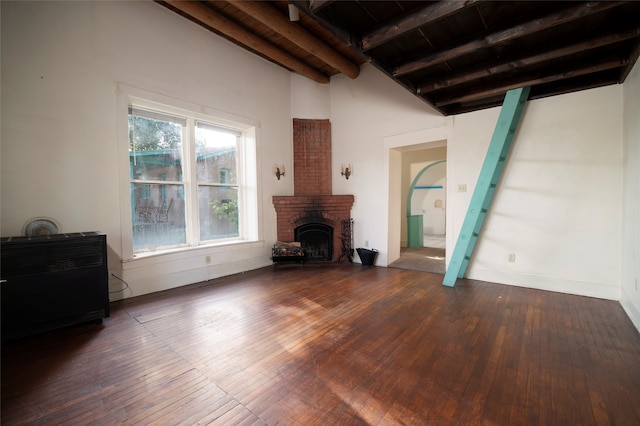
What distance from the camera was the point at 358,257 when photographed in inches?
211

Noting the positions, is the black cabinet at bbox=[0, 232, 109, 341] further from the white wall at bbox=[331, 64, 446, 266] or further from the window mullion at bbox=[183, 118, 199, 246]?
the white wall at bbox=[331, 64, 446, 266]

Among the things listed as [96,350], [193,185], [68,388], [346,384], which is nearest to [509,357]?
[346,384]

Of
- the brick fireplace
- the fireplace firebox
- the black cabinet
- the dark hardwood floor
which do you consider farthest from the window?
the dark hardwood floor

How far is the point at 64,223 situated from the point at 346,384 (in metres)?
3.43

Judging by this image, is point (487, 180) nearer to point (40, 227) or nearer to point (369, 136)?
point (369, 136)

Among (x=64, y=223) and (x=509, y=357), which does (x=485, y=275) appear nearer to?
(x=509, y=357)

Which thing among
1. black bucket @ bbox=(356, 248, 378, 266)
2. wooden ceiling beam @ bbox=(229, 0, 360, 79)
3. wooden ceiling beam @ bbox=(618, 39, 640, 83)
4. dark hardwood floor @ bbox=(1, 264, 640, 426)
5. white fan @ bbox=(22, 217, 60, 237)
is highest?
wooden ceiling beam @ bbox=(229, 0, 360, 79)

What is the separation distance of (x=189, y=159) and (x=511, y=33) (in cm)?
423

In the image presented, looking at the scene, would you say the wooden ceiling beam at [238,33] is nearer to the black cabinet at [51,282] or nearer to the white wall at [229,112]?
the white wall at [229,112]

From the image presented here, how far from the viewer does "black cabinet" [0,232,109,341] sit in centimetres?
227

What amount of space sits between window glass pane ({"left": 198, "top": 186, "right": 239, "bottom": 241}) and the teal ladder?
372cm

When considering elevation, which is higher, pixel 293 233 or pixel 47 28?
pixel 47 28

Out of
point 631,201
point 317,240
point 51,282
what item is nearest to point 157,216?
point 51,282

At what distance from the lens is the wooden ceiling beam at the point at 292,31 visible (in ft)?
10.9
